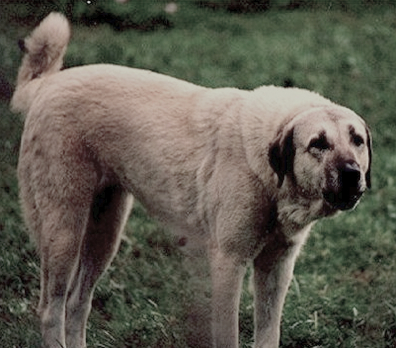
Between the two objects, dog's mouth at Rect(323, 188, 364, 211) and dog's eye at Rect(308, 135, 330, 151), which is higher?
dog's eye at Rect(308, 135, 330, 151)

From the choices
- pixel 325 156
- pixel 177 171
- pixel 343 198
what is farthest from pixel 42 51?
pixel 343 198

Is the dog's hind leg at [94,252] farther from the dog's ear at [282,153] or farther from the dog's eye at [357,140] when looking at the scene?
the dog's eye at [357,140]

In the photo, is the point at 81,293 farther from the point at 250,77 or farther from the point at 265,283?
the point at 250,77

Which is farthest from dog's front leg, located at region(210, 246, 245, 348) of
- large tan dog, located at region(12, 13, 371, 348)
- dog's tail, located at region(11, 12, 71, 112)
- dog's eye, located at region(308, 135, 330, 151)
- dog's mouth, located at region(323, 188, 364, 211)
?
dog's tail, located at region(11, 12, 71, 112)

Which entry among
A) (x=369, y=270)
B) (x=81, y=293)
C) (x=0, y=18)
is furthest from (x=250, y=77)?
(x=81, y=293)

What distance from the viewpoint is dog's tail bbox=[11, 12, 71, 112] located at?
21.8 feet

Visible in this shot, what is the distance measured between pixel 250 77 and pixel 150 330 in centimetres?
539

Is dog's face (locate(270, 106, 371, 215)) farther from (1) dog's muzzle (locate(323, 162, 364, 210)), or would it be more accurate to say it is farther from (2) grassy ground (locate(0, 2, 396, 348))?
(2) grassy ground (locate(0, 2, 396, 348))

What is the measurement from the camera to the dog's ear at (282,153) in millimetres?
5746

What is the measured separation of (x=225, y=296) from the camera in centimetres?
602

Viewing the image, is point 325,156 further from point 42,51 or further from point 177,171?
point 42,51

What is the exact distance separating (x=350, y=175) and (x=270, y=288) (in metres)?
1.02

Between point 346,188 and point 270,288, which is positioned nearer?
point 346,188

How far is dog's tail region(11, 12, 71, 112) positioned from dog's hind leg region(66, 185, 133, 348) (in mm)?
744
